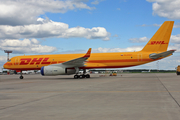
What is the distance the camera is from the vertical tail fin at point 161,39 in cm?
3142

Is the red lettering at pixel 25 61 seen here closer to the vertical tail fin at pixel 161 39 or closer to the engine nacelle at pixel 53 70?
the engine nacelle at pixel 53 70

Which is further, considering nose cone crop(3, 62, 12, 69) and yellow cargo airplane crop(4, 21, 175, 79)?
nose cone crop(3, 62, 12, 69)

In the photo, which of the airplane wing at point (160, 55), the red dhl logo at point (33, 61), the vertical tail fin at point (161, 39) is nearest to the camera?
the airplane wing at point (160, 55)

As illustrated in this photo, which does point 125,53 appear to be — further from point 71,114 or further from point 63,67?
point 71,114

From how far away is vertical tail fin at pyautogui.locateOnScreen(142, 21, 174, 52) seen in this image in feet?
103

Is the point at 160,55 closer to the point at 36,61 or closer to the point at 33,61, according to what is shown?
the point at 36,61

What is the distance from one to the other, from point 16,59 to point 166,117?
32566 millimetres

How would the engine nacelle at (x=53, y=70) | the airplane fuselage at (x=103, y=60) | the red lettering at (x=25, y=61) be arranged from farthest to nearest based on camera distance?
the red lettering at (x=25, y=61) < the airplane fuselage at (x=103, y=60) < the engine nacelle at (x=53, y=70)

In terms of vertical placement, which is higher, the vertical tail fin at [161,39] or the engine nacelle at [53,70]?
the vertical tail fin at [161,39]

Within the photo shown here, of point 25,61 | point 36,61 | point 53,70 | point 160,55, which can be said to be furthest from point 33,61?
point 160,55

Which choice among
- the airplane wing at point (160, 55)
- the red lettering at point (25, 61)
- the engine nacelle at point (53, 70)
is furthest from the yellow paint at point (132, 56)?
the engine nacelle at point (53, 70)

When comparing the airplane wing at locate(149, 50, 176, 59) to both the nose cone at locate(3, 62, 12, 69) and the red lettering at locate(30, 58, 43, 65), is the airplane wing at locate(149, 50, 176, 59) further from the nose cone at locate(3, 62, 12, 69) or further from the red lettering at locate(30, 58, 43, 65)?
the nose cone at locate(3, 62, 12, 69)

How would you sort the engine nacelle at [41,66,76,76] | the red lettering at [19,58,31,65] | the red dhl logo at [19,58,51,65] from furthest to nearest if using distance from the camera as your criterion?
the red lettering at [19,58,31,65] → the red dhl logo at [19,58,51,65] → the engine nacelle at [41,66,76,76]

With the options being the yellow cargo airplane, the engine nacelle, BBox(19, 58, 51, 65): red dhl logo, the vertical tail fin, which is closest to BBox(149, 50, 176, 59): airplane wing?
the yellow cargo airplane
